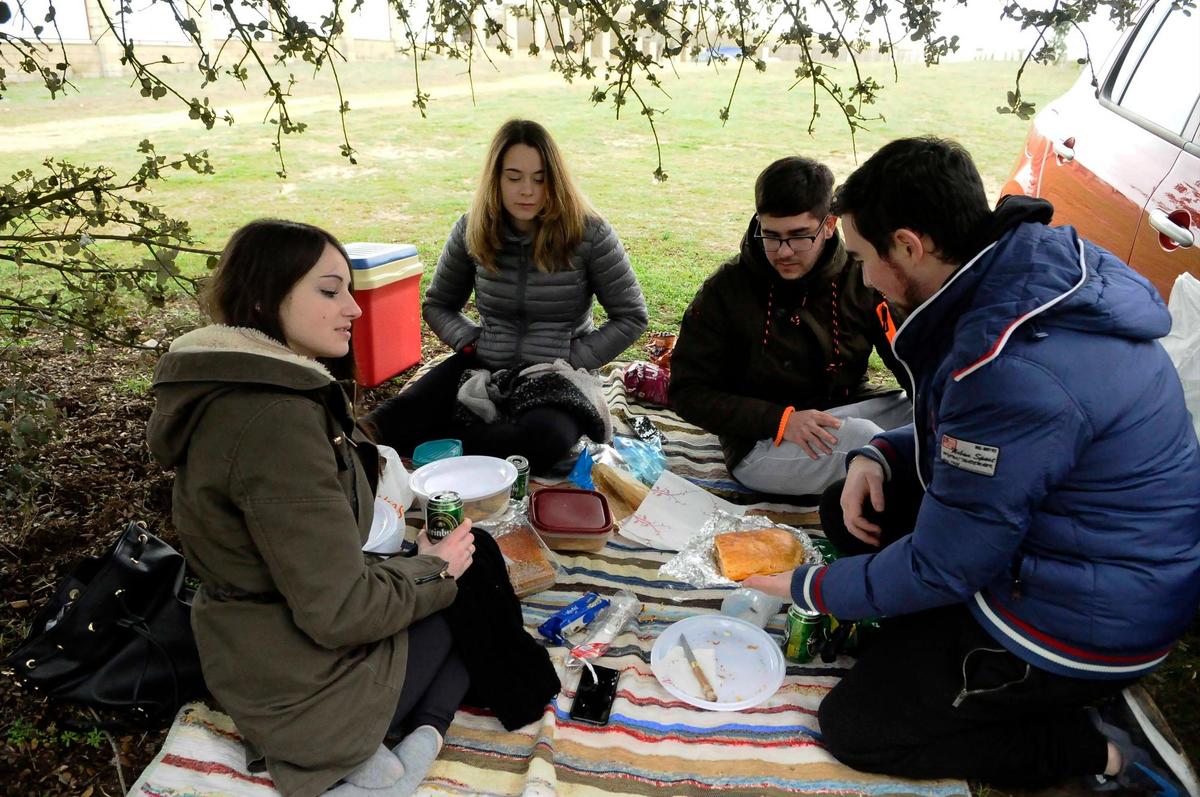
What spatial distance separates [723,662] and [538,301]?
1.80 m

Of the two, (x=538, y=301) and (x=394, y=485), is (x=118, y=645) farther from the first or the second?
(x=538, y=301)

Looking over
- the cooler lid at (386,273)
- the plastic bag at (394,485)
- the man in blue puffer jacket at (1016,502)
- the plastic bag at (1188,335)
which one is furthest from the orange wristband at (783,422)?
the cooler lid at (386,273)

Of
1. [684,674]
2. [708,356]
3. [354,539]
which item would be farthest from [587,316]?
[354,539]

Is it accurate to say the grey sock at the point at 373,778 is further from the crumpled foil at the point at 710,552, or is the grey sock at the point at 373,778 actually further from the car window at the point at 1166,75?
the car window at the point at 1166,75

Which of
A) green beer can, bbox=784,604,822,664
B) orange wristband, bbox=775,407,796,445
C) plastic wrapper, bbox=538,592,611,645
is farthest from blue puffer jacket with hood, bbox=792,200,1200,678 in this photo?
orange wristband, bbox=775,407,796,445

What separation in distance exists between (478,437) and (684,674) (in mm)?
1451

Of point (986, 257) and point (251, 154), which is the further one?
point (251, 154)

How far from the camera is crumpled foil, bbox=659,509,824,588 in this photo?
8.63 feet

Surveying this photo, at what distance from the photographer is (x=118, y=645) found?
198 centimetres

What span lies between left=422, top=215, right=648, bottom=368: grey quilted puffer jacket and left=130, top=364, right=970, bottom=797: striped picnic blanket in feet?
5.18

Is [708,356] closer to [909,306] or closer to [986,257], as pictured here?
[909,306]

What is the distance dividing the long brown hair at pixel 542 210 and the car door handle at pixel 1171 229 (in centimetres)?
207

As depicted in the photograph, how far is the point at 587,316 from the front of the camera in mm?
3584

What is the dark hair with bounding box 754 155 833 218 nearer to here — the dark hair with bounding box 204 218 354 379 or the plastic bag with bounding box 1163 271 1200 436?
the plastic bag with bounding box 1163 271 1200 436
